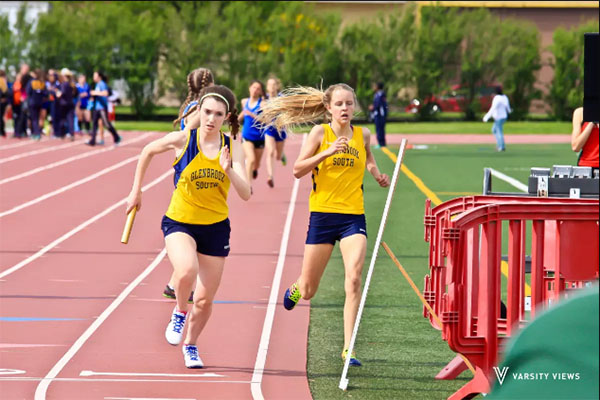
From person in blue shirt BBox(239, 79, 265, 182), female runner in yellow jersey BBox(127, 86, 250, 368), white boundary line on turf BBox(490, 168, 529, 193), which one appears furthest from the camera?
white boundary line on turf BBox(490, 168, 529, 193)

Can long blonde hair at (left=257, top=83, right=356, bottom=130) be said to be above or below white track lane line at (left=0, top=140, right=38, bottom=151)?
above

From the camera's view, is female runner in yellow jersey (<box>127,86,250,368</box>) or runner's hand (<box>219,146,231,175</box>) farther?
female runner in yellow jersey (<box>127,86,250,368</box>)

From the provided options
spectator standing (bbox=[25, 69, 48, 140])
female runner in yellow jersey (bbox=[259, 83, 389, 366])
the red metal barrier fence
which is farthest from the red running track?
spectator standing (bbox=[25, 69, 48, 140])

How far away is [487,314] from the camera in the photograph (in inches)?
255

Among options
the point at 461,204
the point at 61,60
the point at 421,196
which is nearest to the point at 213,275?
the point at 461,204

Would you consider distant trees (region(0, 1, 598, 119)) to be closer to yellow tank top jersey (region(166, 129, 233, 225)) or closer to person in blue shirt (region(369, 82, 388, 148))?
person in blue shirt (region(369, 82, 388, 148))

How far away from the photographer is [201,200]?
313 inches

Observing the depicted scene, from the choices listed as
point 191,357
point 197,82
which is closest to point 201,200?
point 191,357

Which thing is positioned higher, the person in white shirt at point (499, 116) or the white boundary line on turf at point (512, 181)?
the person in white shirt at point (499, 116)

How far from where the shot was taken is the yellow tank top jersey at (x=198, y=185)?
7.94 m

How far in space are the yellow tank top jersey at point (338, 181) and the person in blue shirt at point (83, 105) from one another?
85.5 feet

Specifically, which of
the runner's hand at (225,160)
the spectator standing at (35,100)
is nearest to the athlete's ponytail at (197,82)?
the runner's hand at (225,160)

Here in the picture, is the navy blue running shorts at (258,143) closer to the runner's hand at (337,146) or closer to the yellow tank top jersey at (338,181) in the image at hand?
the yellow tank top jersey at (338,181)

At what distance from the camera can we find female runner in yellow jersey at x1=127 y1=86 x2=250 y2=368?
794cm
